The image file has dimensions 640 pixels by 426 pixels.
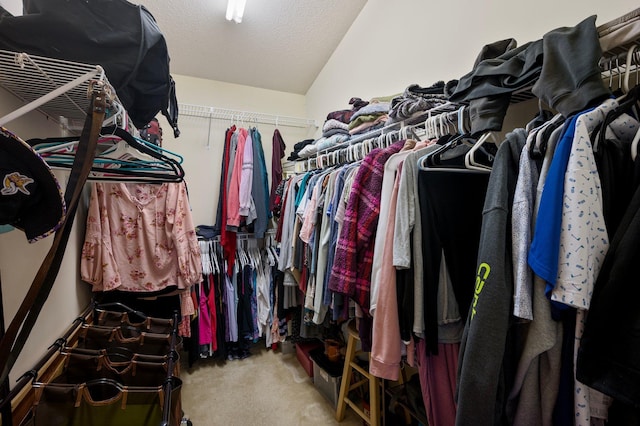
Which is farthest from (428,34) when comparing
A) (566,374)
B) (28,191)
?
(28,191)

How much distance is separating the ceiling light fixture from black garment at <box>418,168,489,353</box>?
5.90 feet

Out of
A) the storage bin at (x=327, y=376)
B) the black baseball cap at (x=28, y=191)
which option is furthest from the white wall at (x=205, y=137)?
the black baseball cap at (x=28, y=191)

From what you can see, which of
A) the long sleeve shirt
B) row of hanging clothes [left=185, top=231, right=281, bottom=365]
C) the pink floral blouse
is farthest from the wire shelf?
row of hanging clothes [left=185, top=231, right=281, bottom=365]

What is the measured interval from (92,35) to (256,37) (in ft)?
6.22

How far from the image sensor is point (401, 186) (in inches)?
37.7

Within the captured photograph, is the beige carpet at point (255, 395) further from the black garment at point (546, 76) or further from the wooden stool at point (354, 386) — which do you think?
the black garment at point (546, 76)

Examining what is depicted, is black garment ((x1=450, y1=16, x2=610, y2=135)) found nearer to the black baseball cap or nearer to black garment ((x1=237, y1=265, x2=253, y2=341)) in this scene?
the black baseball cap

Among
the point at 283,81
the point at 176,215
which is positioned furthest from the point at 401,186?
the point at 283,81

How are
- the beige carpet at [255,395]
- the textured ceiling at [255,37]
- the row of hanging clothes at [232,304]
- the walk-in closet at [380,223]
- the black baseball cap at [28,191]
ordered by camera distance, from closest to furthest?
1. the black baseball cap at [28,191]
2. the walk-in closet at [380,223]
3. the beige carpet at [255,395]
4. the textured ceiling at [255,37]
5. the row of hanging clothes at [232,304]

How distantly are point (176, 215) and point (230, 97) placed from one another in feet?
5.86

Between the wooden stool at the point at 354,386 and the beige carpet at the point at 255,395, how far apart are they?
0.13m

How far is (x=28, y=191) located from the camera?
18.7 inches

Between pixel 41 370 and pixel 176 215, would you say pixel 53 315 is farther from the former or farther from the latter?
pixel 176 215

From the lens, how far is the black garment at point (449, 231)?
898 mm
